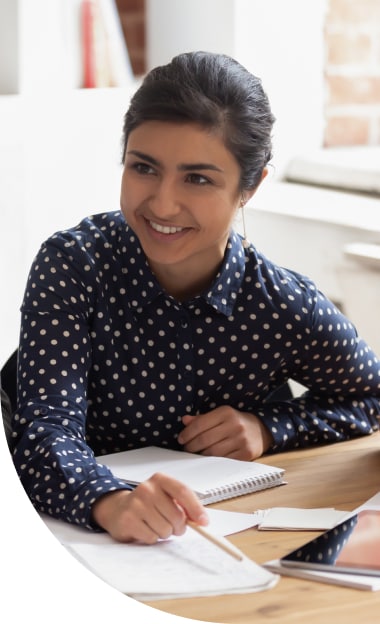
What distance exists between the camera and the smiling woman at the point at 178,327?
0.83 metres

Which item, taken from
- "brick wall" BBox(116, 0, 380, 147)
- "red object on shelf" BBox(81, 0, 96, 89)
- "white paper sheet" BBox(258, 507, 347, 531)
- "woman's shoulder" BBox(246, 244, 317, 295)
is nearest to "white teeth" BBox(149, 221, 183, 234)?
"woman's shoulder" BBox(246, 244, 317, 295)

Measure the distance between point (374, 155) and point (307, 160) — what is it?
0.31 meters

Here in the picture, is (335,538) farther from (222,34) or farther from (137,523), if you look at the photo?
(222,34)

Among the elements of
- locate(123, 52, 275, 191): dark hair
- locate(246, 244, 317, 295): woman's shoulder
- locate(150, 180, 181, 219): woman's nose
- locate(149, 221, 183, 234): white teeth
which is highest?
locate(123, 52, 275, 191): dark hair

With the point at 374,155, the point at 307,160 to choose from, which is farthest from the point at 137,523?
the point at 374,155

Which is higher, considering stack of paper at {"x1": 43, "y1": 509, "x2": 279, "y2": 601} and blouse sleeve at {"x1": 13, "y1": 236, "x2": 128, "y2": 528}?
blouse sleeve at {"x1": 13, "y1": 236, "x2": 128, "y2": 528}

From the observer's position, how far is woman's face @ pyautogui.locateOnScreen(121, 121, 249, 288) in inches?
32.9

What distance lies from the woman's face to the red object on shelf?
0.46 meters

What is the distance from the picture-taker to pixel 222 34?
114 centimetres

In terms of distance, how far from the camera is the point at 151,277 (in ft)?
3.09

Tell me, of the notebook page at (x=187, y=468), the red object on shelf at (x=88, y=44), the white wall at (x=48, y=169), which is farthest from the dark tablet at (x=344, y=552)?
the red object on shelf at (x=88, y=44)

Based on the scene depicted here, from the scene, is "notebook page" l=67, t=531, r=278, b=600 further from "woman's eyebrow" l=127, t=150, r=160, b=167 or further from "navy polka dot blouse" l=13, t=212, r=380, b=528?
"woman's eyebrow" l=127, t=150, r=160, b=167

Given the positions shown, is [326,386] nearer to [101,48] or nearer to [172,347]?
[172,347]

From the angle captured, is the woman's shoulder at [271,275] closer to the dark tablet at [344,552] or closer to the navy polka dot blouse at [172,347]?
the navy polka dot blouse at [172,347]
